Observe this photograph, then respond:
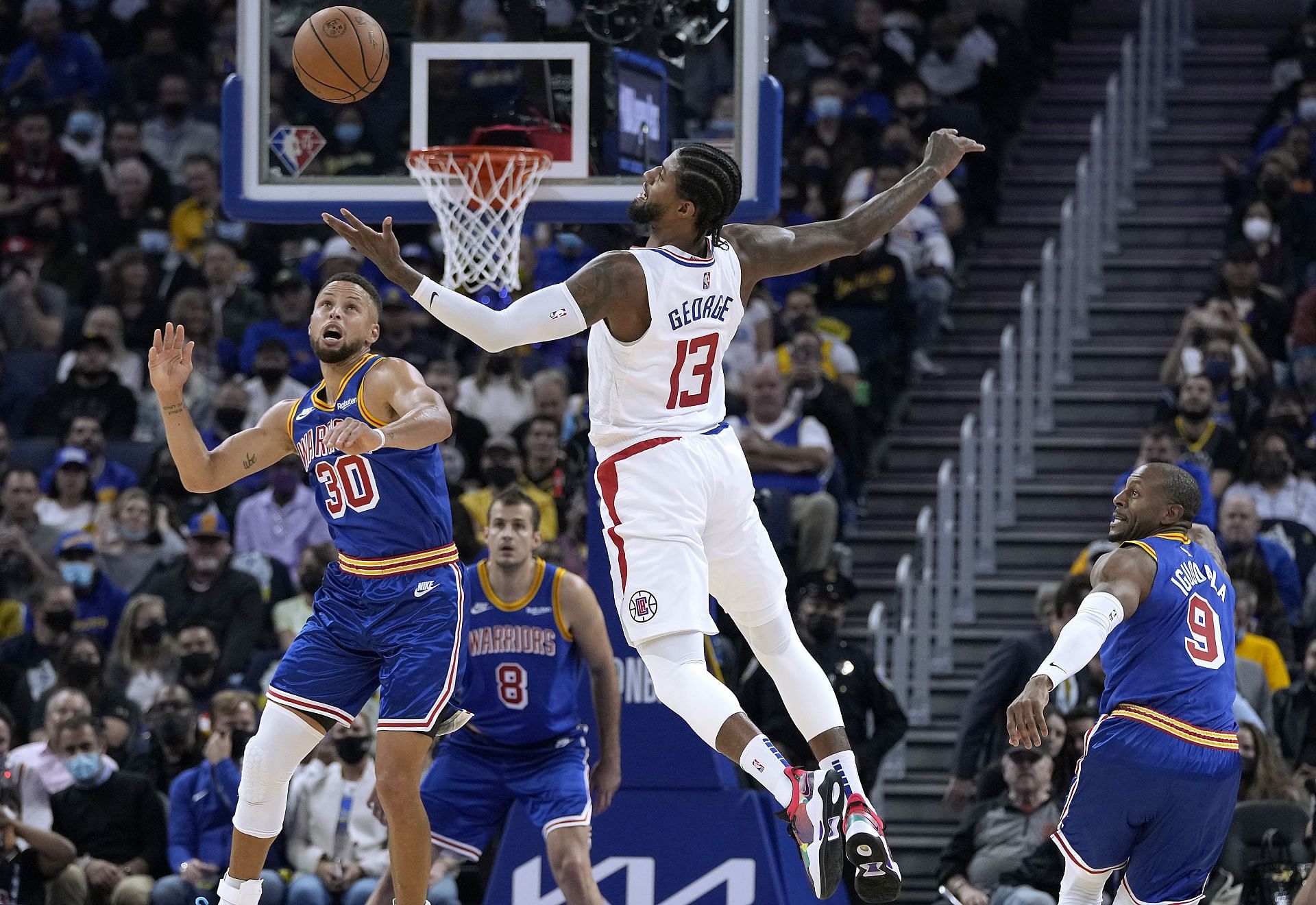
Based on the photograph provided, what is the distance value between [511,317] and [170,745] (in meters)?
5.78

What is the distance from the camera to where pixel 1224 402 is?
1379 centimetres

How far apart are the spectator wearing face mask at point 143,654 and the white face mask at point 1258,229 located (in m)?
7.89

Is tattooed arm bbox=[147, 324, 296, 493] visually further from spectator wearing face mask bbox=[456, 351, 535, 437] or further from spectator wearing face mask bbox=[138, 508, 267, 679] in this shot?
spectator wearing face mask bbox=[456, 351, 535, 437]

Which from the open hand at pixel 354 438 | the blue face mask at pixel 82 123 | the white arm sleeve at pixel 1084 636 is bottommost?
the white arm sleeve at pixel 1084 636

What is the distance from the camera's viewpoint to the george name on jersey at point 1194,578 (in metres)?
8.05

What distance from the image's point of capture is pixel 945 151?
25.4ft

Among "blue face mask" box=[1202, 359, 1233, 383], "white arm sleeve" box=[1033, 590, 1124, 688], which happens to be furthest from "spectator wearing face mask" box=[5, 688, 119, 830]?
"blue face mask" box=[1202, 359, 1233, 383]

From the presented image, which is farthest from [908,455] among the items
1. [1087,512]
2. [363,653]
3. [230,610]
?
[363,653]

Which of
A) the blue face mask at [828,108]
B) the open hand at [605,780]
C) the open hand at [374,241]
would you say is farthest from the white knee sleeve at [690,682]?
the blue face mask at [828,108]

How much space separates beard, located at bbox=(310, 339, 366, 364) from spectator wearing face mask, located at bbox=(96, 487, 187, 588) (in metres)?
6.21

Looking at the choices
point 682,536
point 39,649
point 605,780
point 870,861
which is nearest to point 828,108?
point 39,649

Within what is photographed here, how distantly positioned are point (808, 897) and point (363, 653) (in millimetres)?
2549

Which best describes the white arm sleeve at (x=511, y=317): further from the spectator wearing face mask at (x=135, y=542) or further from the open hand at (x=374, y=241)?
the spectator wearing face mask at (x=135, y=542)

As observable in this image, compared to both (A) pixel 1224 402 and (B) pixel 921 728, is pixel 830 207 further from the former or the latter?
(B) pixel 921 728
